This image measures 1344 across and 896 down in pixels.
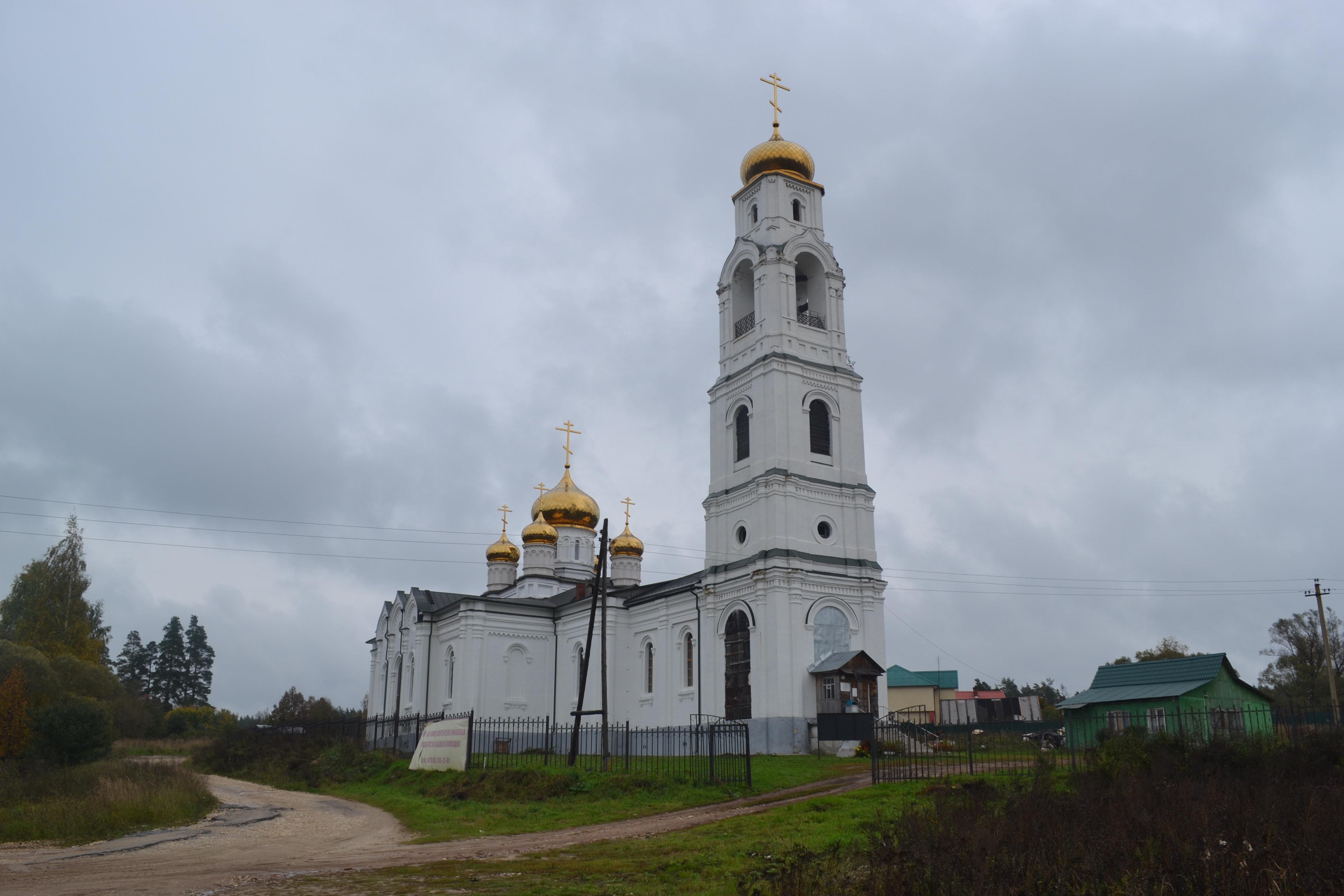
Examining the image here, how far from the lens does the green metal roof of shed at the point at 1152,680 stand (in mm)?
21859

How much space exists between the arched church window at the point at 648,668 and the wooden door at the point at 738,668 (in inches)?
184

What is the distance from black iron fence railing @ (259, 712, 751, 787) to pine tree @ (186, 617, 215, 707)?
165ft

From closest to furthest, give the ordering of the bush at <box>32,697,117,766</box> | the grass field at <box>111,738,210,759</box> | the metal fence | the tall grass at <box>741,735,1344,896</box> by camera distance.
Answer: the tall grass at <box>741,735,1344,896</box> < the metal fence < the bush at <box>32,697,117,766</box> < the grass field at <box>111,738,210,759</box>

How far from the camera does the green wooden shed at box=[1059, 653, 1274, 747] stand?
21.2 m

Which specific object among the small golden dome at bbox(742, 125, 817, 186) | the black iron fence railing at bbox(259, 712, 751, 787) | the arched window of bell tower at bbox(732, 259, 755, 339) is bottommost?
the black iron fence railing at bbox(259, 712, 751, 787)

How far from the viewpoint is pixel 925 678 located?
62.9m

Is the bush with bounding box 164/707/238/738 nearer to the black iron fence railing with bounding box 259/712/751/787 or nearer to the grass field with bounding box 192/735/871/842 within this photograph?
the black iron fence railing with bounding box 259/712/751/787

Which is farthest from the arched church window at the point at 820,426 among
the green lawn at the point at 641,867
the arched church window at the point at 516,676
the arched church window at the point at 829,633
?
the green lawn at the point at 641,867

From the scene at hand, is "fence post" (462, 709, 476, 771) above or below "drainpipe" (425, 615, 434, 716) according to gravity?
below

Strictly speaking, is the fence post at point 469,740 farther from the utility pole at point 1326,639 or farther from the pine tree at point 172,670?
the pine tree at point 172,670

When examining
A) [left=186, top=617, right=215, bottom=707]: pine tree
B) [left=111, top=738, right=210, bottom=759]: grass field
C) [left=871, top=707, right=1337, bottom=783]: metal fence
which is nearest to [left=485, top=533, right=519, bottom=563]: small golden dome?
[left=111, top=738, right=210, bottom=759]: grass field

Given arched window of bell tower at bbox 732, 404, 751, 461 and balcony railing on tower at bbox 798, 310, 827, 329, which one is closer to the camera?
arched window of bell tower at bbox 732, 404, 751, 461

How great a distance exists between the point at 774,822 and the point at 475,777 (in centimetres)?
945

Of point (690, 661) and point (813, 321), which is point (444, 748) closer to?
point (690, 661)
